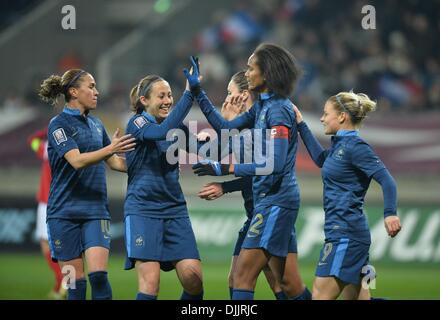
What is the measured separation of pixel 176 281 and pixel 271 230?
5338mm

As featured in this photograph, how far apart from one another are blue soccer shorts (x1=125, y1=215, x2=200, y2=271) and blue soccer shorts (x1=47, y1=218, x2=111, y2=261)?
0.34m

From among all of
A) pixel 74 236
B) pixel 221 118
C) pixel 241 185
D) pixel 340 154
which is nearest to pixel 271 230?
pixel 340 154

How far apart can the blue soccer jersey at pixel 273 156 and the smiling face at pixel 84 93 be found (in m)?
1.39

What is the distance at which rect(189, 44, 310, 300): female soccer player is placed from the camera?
6.34 metres

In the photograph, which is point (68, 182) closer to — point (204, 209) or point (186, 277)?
point (186, 277)

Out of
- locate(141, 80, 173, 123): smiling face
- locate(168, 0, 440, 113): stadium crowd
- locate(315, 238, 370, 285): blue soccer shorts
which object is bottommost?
locate(315, 238, 370, 285): blue soccer shorts

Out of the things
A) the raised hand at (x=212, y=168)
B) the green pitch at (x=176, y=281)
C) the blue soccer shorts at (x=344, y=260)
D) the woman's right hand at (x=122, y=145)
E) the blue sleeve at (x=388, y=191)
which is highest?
the woman's right hand at (x=122, y=145)

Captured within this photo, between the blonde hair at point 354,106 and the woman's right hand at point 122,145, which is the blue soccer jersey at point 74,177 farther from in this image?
the blonde hair at point 354,106

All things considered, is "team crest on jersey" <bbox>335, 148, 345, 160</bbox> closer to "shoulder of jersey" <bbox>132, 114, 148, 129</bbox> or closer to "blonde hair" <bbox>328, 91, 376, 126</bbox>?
"blonde hair" <bbox>328, 91, 376, 126</bbox>

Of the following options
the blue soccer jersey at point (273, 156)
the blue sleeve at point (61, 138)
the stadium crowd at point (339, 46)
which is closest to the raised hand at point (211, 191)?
the blue soccer jersey at point (273, 156)

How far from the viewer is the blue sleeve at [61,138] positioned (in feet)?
22.6

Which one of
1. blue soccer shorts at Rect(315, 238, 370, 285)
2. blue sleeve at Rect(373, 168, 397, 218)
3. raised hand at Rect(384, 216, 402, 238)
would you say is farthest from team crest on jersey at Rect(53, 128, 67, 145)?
raised hand at Rect(384, 216, 402, 238)

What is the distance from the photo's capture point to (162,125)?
667cm
